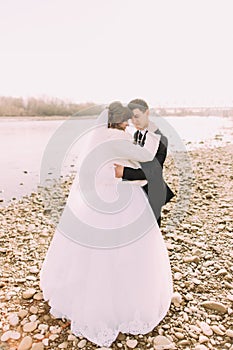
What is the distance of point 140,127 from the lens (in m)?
3.38

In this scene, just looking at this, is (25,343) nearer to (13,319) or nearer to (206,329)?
(13,319)

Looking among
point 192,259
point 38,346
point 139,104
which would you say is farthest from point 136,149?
point 192,259

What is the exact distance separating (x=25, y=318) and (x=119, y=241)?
1.43m

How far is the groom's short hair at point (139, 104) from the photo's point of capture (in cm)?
318

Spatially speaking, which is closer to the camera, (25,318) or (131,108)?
(131,108)

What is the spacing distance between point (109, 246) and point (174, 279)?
169 centimetres

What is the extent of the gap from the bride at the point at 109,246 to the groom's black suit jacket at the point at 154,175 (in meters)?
0.08

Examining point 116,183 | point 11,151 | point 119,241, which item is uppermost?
point 116,183

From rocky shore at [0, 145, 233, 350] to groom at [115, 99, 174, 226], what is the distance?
1263mm

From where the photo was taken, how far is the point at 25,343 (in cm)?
317

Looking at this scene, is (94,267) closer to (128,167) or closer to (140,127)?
A: (128,167)

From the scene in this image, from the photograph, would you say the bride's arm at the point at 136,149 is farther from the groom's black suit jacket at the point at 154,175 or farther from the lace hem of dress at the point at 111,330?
the lace hem of dress at the point at 111,330

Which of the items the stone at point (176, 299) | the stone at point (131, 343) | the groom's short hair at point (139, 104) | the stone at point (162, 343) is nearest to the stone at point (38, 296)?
the stone at point (131, 343)

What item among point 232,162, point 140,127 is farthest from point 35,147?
point 140,127
